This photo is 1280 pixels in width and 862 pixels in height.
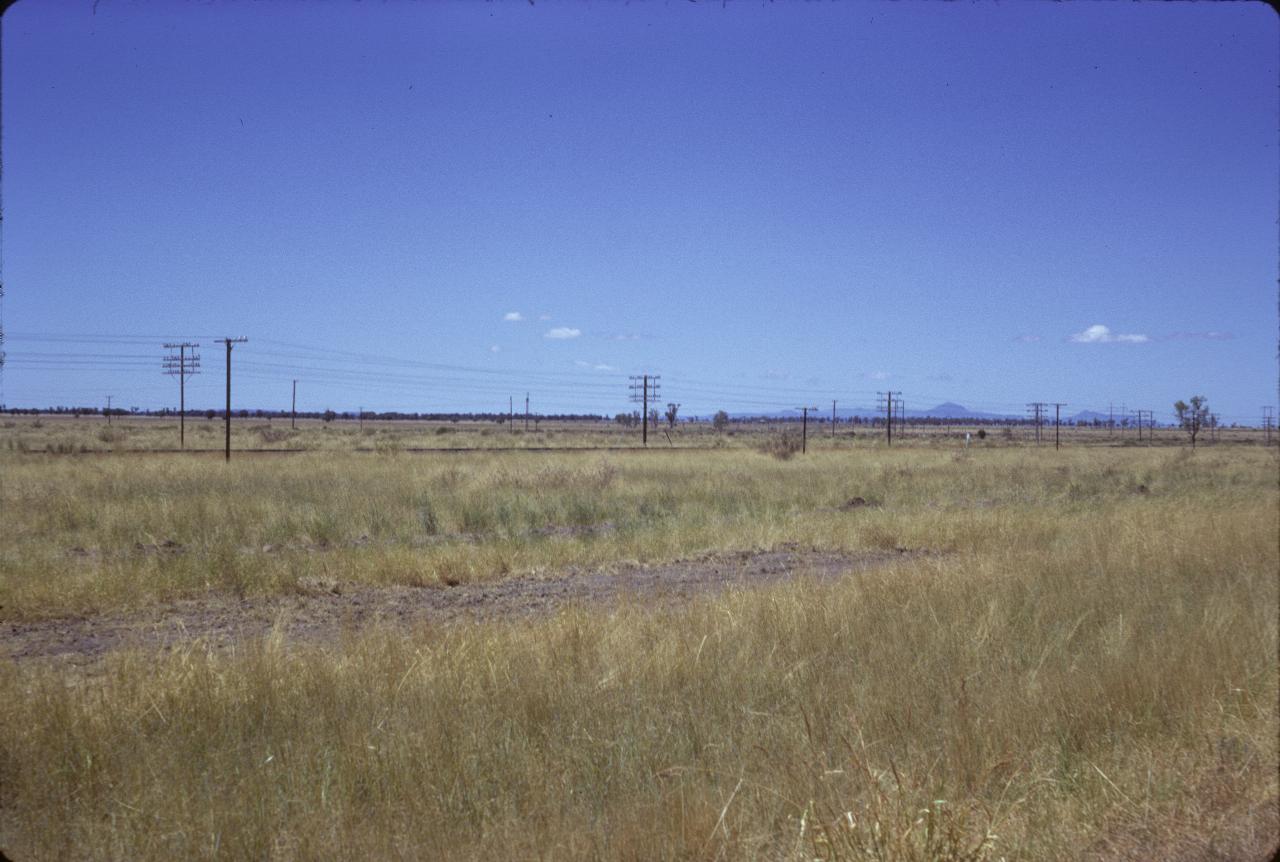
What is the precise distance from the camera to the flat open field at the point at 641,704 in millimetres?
4043

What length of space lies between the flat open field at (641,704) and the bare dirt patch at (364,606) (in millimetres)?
64

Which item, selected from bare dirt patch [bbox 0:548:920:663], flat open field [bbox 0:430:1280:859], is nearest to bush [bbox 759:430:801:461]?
bare dirt patch [bbox 0:548:920:663]

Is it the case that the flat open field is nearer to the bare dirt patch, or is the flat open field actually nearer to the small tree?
the bare dirt patch

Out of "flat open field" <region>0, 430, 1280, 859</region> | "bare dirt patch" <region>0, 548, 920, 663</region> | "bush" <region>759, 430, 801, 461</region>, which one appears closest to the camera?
"flat open field" <region>0, 430, 1280, 859</region>

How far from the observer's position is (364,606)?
30.3 feet

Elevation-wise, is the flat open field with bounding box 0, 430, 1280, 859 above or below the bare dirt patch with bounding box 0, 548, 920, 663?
above

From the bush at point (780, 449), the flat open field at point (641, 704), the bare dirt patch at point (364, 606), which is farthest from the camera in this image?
the bush at point (780, 449)

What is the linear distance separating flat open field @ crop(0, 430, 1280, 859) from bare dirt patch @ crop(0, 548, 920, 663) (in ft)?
0.21

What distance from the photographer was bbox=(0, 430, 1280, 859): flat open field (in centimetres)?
404

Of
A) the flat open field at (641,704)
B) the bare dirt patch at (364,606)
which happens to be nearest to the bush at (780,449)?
the bare dirt patch at (364,606)

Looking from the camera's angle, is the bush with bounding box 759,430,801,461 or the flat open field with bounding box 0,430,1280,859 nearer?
the flat open field with bounding box 0,430,1280,859

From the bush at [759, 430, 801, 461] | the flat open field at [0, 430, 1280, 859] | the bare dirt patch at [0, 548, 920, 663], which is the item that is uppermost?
the bush at [759, 430, 801, 461]

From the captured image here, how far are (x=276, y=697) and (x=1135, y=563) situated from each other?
30.4 ft

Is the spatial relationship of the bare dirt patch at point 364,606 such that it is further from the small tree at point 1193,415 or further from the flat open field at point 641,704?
the small tree at point 1193,415
